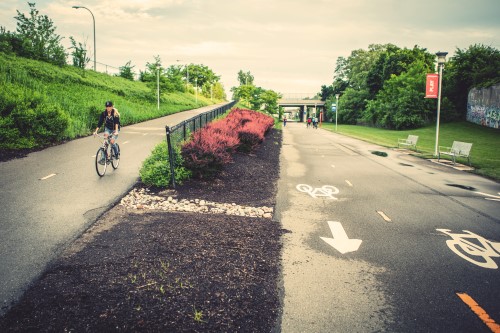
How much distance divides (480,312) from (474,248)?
7.94 feet

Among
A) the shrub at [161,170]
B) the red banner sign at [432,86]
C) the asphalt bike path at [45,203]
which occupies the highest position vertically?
the red banner sign at [432,86]

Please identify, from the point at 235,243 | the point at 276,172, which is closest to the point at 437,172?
the point at 276,172

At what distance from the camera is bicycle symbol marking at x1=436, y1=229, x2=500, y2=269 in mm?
5230

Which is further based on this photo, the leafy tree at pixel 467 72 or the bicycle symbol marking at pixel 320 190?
the leafy tree at pixel 467 72

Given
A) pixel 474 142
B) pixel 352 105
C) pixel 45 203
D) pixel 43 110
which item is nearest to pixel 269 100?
pixel 352 105

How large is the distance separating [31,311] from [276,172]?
1004 cm

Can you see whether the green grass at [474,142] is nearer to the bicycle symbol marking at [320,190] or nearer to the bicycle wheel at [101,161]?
the bicycle symbol marking at [320,190]

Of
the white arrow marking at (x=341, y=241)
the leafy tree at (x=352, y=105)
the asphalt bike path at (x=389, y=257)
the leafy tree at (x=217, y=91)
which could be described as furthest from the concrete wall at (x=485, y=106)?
the leafy tree at (x=217, y=91)

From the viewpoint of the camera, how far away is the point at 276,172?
1275cm

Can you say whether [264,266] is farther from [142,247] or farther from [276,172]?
[276,172]

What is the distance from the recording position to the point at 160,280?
4.07 m

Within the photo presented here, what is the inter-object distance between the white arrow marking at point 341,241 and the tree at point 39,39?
39.9 meters

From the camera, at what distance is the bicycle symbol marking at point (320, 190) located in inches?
378

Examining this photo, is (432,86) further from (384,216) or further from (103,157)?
(103,157)
